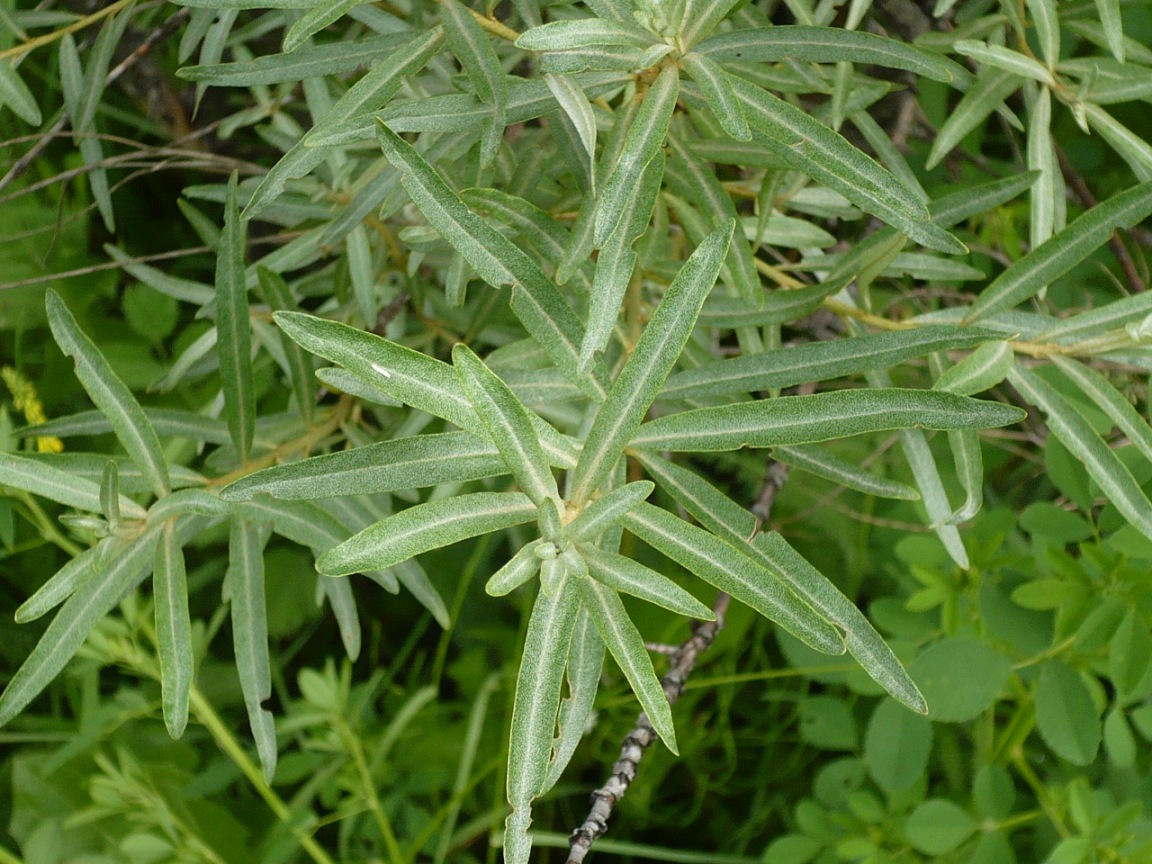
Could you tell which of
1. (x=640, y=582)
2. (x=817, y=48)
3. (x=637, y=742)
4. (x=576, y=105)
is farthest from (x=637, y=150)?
(x=637, y=742)

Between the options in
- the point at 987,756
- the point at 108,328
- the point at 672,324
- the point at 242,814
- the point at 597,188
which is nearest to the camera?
the point at 672,324

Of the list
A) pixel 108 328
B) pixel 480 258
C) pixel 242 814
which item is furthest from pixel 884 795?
pixel 108 328

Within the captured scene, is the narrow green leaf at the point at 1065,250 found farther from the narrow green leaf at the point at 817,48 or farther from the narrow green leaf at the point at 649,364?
the narrow green leaf at the point at 649,364

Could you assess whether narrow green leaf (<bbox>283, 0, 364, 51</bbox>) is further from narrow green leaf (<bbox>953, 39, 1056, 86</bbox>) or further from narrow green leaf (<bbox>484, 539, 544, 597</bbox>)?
narrow green leaf (<bbox>953, 39, 1056, 86</bbox>)

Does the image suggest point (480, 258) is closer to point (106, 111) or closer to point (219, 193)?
point (219, 193)

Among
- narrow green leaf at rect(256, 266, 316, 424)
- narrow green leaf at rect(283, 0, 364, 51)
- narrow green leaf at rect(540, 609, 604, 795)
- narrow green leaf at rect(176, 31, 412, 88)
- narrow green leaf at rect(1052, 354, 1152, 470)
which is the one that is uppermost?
narrow green leaf at rect(283, 0, 364, 51)

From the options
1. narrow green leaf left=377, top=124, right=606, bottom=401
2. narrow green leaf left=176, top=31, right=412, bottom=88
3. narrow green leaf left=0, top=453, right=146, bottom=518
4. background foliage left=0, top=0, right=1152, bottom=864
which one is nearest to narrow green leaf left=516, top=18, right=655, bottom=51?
background foliage left=0, top=0, right=1152, bottom=864
